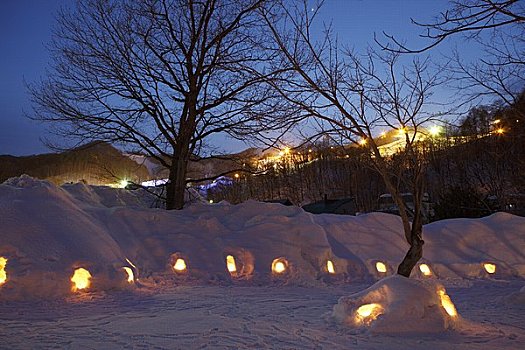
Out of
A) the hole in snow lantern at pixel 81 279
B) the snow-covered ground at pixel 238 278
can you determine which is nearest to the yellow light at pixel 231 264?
the snow-covered ground at pixel 238 278

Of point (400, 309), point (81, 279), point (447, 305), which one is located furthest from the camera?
point (81, 279)

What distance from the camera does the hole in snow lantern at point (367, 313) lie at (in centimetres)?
528

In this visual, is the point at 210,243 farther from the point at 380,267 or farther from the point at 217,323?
the point at 217,323

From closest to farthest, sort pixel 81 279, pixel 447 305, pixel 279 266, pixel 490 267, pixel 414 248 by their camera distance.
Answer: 1. pixel 447 305
2. pixel 414 248
3. pixel 81 279
4. pixel 279 266
5. pixel 490 267

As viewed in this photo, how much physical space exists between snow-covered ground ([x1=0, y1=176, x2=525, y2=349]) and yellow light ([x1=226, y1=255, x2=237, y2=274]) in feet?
0.12

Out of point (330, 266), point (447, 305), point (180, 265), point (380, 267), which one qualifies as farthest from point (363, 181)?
point (447, 305)

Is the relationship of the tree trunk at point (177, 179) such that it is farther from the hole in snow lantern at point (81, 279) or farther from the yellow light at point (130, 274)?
the hole in snow lantern at point (81, 279)

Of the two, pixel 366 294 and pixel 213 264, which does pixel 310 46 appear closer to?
pixel 366 294

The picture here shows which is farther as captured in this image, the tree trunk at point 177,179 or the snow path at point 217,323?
the tree trunk at point 177,179

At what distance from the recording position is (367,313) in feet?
17.8

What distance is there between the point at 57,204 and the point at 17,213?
0.96 metres

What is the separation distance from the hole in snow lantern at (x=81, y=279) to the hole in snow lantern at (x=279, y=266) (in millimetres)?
4029

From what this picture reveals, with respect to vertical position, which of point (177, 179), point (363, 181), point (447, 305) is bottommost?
point (447, 305)

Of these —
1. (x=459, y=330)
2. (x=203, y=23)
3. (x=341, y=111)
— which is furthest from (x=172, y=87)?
(x=459, y=330)
